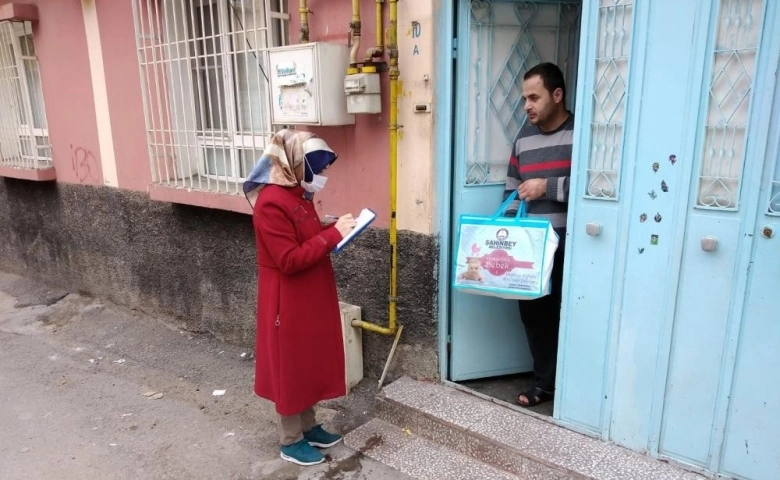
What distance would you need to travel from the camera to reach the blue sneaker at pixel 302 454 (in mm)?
2969

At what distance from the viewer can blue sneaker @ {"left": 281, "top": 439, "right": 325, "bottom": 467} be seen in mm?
2969

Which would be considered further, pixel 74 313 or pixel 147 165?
Result: pixel 74 313

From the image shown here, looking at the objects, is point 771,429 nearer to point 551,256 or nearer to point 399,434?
point 551,256

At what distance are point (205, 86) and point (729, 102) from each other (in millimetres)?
3735

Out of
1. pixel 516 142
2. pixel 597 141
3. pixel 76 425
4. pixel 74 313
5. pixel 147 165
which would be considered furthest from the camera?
pixel 74 313

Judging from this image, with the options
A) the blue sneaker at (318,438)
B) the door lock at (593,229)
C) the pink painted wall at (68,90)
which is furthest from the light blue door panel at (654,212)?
the pink painted wall at (68,90)

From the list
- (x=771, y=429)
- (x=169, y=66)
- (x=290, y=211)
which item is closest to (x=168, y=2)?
(x=169, y=66)

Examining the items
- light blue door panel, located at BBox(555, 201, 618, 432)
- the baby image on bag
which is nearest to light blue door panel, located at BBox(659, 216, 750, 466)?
light blue door panel, located at BBox(555, 201, 618, 432)

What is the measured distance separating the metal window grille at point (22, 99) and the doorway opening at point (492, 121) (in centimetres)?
515

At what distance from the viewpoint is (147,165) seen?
489 cm

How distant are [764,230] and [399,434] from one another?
2.06m

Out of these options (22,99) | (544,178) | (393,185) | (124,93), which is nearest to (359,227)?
(393,185)

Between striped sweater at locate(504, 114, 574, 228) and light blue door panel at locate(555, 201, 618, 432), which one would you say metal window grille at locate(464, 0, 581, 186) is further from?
light blue door panel at locate(555, 201, 618, 432)

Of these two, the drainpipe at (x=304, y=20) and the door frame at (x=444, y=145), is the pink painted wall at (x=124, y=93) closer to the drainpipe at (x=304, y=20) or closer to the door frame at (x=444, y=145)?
the drainpipe at (x=304, y=20)
